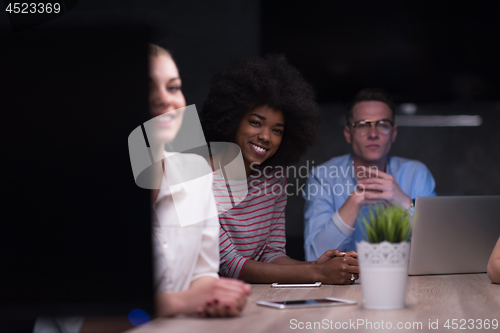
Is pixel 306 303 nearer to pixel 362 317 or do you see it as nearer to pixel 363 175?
pixel 362 317

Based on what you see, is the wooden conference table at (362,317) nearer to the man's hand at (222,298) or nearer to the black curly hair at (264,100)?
the man's hand at (222,298)

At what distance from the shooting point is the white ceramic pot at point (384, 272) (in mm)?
1086

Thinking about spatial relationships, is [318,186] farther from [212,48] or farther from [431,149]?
[431,149]

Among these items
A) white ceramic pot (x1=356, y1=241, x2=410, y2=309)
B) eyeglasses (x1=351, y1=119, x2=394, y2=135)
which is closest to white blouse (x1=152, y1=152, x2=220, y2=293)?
white ceramic pot (x1=356, y1=241, x2=410, y2=309)

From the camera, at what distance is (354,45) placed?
3.54 meters

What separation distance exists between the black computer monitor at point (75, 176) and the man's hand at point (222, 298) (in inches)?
10.2

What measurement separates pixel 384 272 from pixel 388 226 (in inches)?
4.1

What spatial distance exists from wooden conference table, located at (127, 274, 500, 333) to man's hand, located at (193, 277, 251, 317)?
0.06ft

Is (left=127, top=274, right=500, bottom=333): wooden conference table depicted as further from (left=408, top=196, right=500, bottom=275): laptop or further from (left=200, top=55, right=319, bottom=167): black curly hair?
(left=200, top=55, right=319, bottom=167): black curly hair

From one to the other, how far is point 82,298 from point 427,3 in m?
3.40

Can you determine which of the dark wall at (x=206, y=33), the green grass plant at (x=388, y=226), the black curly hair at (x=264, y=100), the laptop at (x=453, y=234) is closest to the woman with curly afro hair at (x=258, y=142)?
the black curly hair at (x=264, y=100)

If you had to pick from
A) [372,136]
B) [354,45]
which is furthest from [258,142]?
[354,45]

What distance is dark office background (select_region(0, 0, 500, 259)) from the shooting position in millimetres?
3402

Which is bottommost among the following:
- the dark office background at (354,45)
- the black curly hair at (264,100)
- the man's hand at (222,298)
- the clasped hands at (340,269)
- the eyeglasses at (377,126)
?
the clasped hands at (340,269)
